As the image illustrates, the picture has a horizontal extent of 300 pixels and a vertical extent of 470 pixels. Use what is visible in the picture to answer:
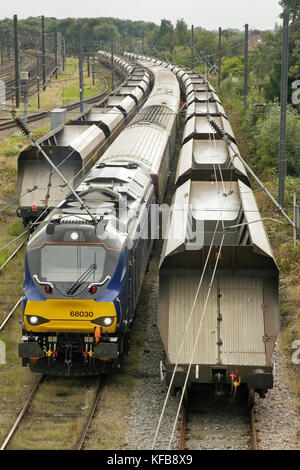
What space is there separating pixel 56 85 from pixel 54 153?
54750 millimetres

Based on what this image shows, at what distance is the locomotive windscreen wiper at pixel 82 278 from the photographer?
13.2 m

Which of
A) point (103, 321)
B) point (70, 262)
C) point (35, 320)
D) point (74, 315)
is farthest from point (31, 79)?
point (103, 321)

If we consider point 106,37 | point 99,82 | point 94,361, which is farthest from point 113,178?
Answer: point 106,37

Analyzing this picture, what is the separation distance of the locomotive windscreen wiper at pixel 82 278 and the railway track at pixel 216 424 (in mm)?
3058

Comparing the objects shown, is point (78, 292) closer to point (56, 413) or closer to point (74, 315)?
point (74, 315)

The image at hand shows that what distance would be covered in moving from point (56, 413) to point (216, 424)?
307 cm

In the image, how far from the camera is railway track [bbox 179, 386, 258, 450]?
456 inches

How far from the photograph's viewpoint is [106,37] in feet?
467

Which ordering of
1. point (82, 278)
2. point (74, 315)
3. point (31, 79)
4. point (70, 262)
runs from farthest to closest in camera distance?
point (31, 79) → point (70, 262) → point (82, 278) → point (74, 315)

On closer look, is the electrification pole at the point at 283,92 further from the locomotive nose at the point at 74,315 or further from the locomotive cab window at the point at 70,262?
the locomotive nose at the point at 74,315

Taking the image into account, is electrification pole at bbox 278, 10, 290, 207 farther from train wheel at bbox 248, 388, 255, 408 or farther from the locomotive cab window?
train wheel at bbox 248, 388, 255, 408

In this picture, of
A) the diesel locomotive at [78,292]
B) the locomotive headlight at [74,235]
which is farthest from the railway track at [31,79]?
the locomotive headlight at [74,235]

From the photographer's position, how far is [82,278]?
13375 millimetres
